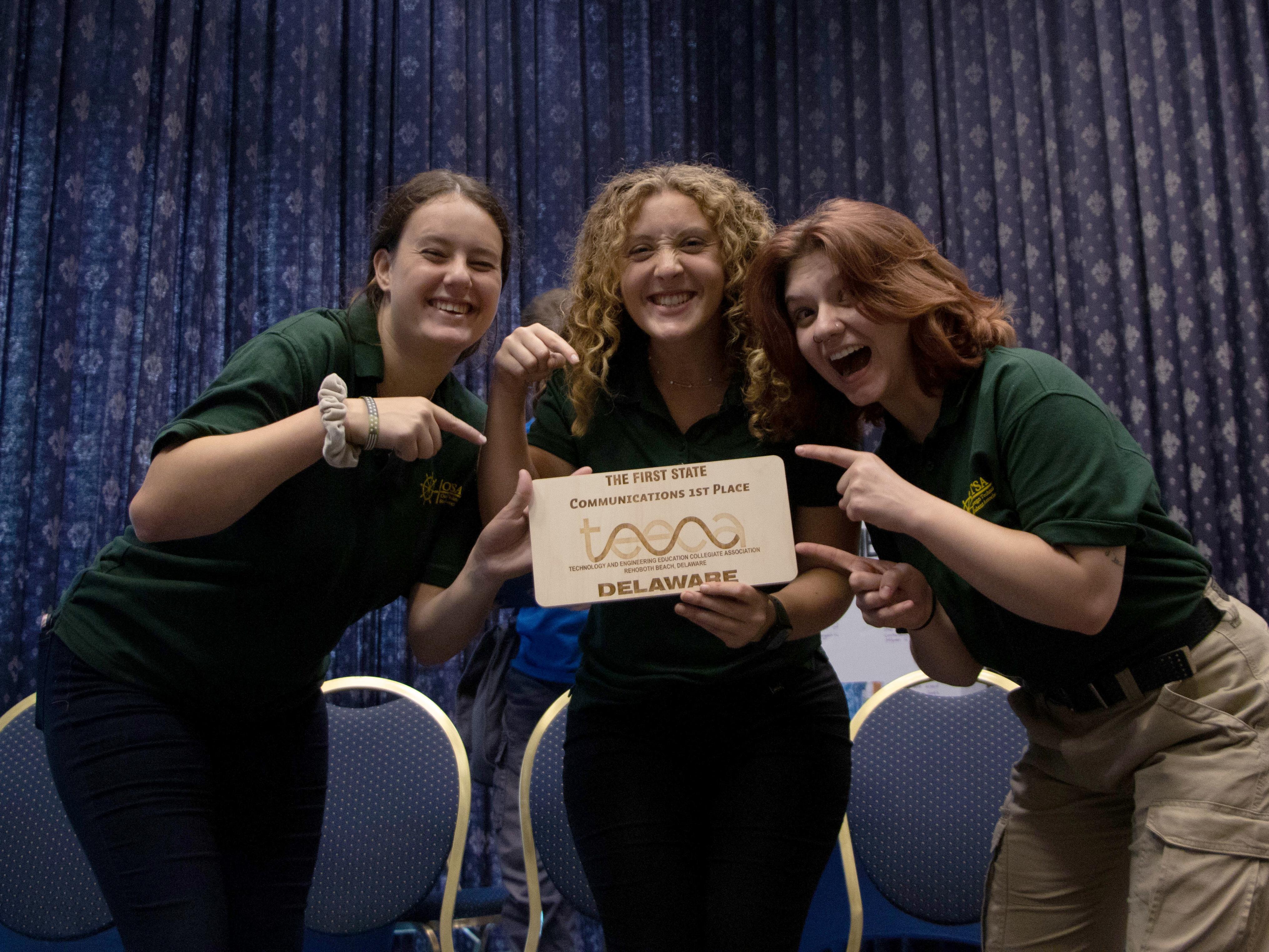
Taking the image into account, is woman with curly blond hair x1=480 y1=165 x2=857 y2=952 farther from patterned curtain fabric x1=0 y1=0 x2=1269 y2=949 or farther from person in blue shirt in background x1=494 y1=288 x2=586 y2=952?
patterned curtain fabric x1=0 y1=0 x2=1269 y2=949

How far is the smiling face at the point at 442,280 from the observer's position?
1669 mm

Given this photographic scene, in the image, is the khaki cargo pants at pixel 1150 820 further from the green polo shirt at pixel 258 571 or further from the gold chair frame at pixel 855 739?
the green polo shirt at pixel 258 571

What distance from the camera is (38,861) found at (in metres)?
2.40

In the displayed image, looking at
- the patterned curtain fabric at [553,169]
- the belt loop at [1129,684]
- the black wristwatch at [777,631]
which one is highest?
the patterned curtain fabric at [553,169]

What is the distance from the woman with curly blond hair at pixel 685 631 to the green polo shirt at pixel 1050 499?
0.22 meters

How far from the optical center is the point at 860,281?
154 centimetres

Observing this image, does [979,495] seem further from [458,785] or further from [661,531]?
[458,785]

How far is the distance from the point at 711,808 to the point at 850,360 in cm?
76

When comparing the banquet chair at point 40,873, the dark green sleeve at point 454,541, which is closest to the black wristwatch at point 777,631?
the dark green sleeve at point 454,541

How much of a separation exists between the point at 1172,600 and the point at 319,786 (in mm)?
1391

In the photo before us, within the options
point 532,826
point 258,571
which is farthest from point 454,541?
point 532,826

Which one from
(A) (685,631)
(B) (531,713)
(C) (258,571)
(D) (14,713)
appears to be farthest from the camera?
(B) (531,713)

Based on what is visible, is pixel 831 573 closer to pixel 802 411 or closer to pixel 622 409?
pixel 802 411

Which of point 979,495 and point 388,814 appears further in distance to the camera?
point 388,814
